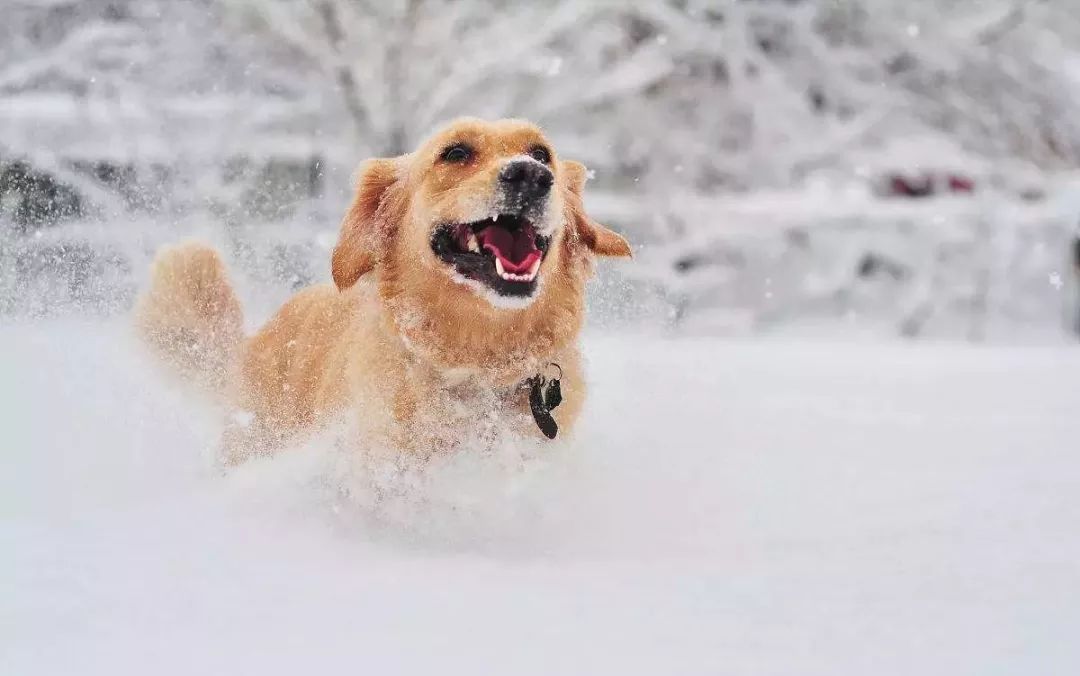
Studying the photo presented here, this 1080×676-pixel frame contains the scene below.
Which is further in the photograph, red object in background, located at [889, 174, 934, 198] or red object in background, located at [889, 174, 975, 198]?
red object in background, located at [889, 174, 934, 198]

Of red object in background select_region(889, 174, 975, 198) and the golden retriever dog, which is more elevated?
red object in background select_region(889, 174, 975, 198)

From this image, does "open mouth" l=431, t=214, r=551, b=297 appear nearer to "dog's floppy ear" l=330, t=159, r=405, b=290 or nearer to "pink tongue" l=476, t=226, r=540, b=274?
"pink tongue" l=476, t=226, r=540, b=274

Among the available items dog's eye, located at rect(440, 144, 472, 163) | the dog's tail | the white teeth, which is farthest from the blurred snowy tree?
the white teeth

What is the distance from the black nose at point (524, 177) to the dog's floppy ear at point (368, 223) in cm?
57

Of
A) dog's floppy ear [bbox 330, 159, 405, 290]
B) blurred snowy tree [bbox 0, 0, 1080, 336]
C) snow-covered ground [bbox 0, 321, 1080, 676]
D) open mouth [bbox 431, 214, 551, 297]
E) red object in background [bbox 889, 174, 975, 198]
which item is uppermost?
red object in background [bbox 889, 174, 975, 198]

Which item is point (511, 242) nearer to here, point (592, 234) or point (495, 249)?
point (495, 249)

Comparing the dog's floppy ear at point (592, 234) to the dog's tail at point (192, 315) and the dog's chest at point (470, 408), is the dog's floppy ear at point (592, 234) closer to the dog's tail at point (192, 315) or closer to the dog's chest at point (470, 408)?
the dog's chest at point (470, 408)

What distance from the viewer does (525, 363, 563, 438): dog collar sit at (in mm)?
3029

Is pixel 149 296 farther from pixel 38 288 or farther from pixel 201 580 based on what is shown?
pixel 38 288

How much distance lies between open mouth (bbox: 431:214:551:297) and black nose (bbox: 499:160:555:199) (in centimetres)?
10

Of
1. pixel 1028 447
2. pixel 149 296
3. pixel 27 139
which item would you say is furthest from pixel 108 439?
pixel 27 139

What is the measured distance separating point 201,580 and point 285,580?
0.62 ft

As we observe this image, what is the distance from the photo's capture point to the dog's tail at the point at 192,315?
12.8ft

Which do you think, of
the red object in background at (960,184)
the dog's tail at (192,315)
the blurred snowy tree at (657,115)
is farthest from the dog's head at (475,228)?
the red object in background at (960,184)
